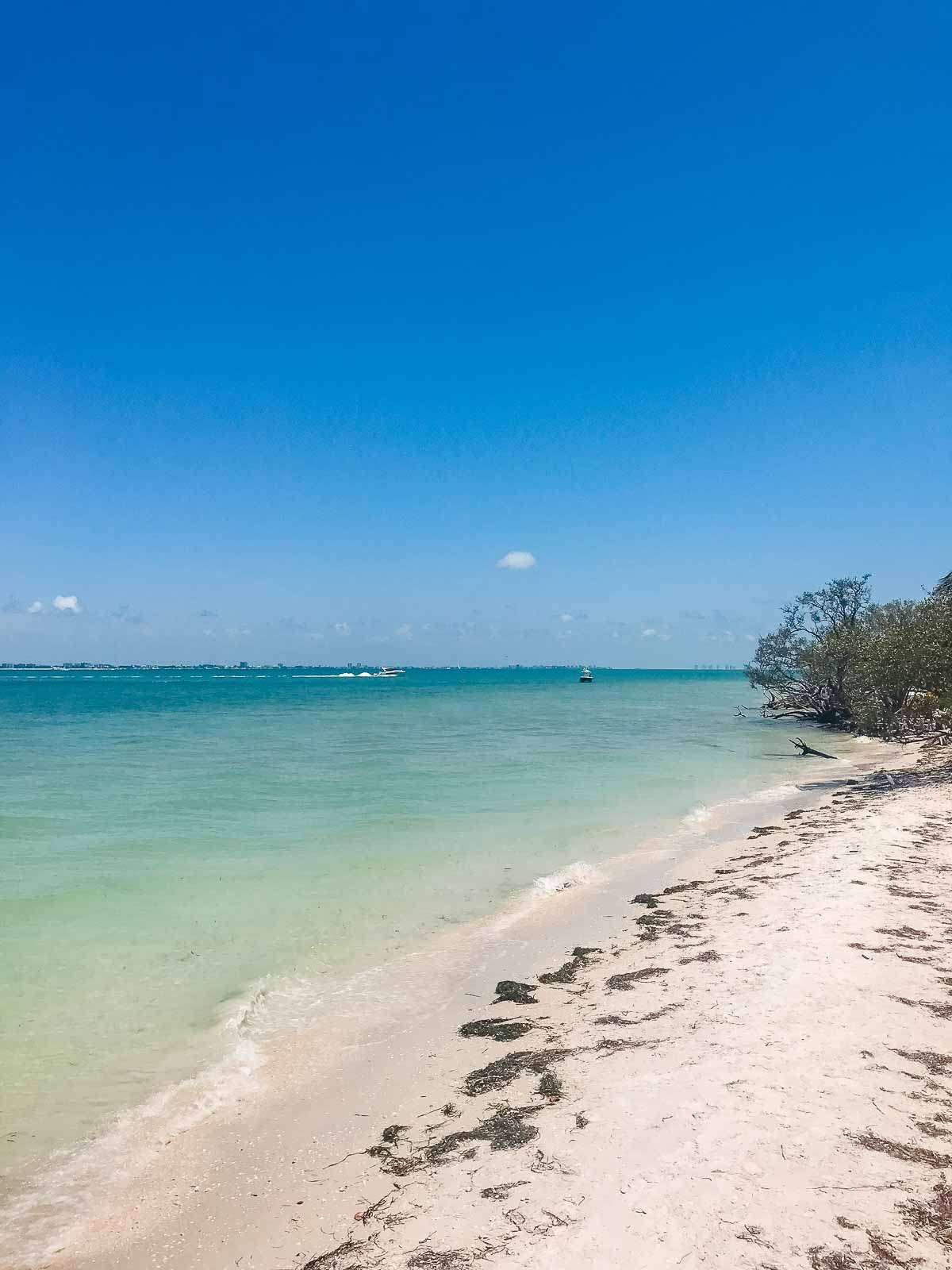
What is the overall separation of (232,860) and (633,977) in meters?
10.6

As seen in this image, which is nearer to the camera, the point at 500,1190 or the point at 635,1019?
the point at 500,1190

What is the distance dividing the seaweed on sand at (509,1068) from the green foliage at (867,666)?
19207mm

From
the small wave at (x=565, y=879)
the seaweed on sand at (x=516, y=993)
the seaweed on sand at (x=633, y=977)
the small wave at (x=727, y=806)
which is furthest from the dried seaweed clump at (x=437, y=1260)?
the small wave at (x=727, y=806)

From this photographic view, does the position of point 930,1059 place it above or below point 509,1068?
above

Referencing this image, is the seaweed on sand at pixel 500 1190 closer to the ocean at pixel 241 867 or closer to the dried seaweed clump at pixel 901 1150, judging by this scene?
the dried seaweed clump at pixel 901 1150

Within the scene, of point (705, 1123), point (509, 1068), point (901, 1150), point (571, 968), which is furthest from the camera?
point (571, 968)

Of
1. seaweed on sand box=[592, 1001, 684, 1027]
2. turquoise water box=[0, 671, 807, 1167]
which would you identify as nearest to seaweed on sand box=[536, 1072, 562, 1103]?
seaweed on sand box=[592, 1001, 684, 1027]

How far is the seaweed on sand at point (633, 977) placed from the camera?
8.98 m

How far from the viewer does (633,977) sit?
923 centimetres

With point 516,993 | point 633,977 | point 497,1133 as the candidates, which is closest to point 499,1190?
point 497,1133

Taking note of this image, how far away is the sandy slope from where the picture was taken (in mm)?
4367

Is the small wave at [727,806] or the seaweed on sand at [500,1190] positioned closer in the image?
the seaweed on sand at [500,1190]

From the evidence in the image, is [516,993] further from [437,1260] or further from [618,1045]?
[437,1260]

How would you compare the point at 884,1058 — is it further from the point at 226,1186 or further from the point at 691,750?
the point at 691,750
